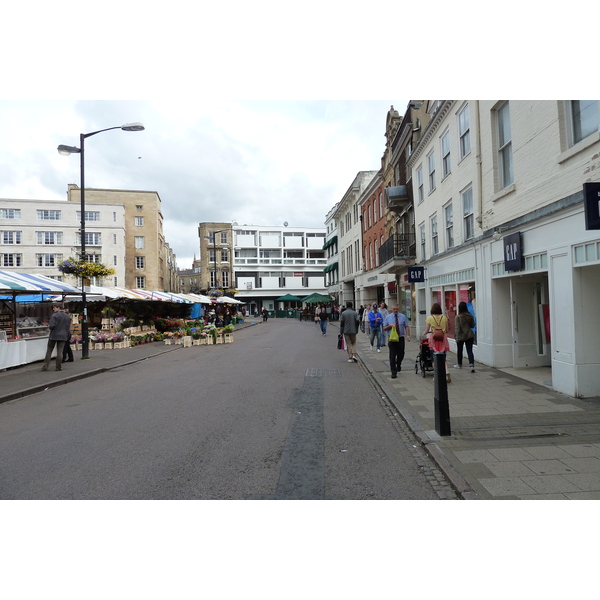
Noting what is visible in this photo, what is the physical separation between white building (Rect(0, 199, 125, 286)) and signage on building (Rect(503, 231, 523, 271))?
46762 mm

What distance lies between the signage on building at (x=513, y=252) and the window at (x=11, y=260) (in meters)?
52.4

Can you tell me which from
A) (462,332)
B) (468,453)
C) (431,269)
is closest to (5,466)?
(468,453)

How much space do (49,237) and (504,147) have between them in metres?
51.3

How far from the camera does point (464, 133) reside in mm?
12969

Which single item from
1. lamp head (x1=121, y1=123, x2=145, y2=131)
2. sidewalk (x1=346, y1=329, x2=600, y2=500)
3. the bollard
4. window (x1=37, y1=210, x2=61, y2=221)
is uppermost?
window (x1=37, y1=210, x2=61, y2=221)

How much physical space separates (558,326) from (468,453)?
411 centimetres

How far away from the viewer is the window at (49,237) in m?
49.4

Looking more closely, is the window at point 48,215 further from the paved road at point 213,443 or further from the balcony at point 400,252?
the paved road at point 213,443

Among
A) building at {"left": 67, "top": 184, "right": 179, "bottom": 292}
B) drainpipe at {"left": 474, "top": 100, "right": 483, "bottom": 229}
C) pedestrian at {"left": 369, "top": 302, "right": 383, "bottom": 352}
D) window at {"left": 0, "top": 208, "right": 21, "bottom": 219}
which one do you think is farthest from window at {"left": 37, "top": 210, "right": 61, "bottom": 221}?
drainpipe at {"left": 474, "top": 100, "right": 483, "bottom": 229}

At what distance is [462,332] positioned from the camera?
34.6 feet

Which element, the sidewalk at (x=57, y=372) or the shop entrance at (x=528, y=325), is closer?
the sidewalk at (x=57, y=372)

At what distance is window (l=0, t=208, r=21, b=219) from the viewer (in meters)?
48.7

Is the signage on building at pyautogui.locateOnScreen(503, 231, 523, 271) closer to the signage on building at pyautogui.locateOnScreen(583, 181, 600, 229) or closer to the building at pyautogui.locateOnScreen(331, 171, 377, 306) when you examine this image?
the signage on building at pyautogui.locateOnScreen(583, 181, 600, 229)

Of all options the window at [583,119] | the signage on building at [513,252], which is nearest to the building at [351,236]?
the signage on building at [513,252]
